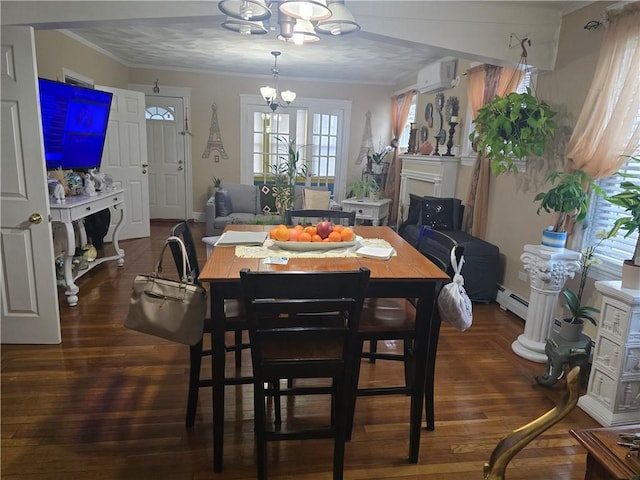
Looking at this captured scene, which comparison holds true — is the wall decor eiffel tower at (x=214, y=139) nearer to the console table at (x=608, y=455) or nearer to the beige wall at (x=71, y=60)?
the beige wall at (x=71, y=60)

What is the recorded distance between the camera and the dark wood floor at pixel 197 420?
6.30 ft

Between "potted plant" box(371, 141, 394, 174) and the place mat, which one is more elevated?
"potted plant" box(371, 141, 394, 174)

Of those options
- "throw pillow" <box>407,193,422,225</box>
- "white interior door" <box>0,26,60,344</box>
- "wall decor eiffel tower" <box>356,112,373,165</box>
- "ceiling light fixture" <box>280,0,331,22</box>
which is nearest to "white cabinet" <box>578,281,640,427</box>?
"ceiling light fixture" <box>280,0,331,22</box>

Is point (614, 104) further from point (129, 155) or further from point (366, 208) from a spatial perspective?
point (129, 155)

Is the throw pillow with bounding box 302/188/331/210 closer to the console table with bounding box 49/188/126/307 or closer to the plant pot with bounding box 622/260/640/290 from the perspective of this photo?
the console table with bounding box 49/188/126/307

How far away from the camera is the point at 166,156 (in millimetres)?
7262

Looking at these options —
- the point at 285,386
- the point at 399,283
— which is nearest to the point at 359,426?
the point at 285,386

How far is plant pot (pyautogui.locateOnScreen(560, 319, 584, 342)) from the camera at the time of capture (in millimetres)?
2633

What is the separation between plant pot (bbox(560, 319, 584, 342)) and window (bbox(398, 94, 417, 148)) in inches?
185

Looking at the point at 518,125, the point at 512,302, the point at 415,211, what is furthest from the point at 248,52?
the point at 512,302

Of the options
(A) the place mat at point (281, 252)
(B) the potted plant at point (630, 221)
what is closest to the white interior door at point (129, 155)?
(A) the place mat at point (281, 252)

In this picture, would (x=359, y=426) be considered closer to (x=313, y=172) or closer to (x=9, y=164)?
(x=9, y=164)

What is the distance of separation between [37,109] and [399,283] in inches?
94.6

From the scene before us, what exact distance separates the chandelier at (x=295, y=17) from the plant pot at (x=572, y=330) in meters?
2.15
